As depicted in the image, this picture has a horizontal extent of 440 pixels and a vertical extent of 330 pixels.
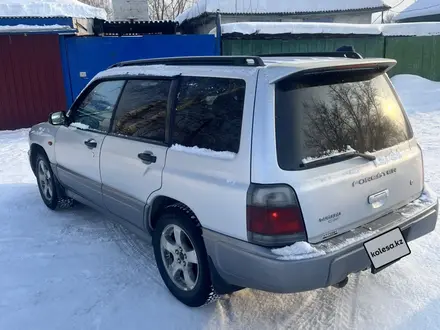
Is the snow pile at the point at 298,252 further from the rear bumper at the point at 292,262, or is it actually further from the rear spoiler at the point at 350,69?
the rear spoiler at the point at 350,69

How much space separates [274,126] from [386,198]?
989mm

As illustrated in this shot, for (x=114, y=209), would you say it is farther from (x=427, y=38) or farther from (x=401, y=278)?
(x=427, y=38)

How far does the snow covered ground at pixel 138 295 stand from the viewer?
281cm

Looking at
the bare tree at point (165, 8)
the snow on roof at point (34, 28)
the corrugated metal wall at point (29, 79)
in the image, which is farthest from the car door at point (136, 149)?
the bare tree at point (165, 8)

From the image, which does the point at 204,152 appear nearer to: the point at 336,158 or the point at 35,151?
the point at 336,158

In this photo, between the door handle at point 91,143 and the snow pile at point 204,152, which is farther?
the door handle at point 91,143

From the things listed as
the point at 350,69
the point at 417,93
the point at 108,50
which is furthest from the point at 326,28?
the point at 350,69

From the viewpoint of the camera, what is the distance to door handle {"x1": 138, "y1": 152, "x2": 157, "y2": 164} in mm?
3037

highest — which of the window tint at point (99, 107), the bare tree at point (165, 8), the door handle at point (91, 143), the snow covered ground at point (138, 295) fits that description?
the bare tree at point (165, 8)

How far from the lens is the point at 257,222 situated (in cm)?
235

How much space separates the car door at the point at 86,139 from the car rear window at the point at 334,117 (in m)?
1.79

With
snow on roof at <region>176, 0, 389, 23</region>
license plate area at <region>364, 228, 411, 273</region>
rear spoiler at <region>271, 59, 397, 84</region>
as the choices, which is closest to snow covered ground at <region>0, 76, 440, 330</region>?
→ license plate area at <region>364, 228, 411, 273</region>

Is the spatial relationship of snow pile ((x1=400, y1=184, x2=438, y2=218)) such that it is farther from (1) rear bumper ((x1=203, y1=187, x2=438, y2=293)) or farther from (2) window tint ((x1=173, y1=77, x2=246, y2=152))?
(2) window tint ((x1=173, y1=77, x2=246, y2=152))

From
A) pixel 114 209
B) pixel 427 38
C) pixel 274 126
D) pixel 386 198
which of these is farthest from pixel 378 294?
pixel 427 38
